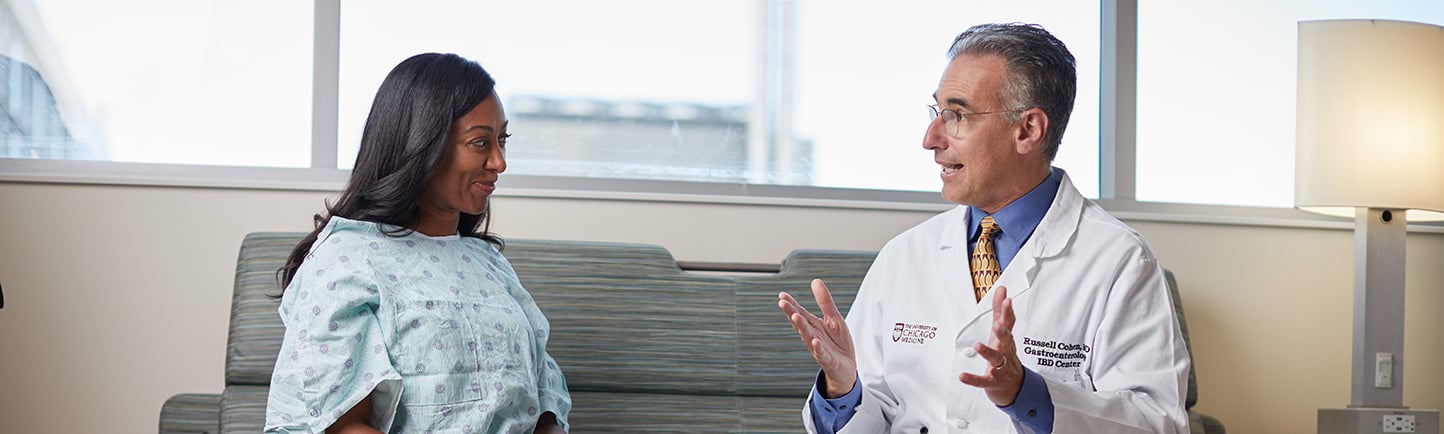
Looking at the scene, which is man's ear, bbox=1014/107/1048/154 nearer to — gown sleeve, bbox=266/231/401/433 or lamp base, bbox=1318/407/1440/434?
gown sleeve, bbox=266/231/401/433

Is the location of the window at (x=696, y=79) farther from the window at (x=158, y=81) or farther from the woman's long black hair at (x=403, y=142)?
the woman's long black hair at (x=403, y=142)

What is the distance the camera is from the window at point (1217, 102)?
324cm

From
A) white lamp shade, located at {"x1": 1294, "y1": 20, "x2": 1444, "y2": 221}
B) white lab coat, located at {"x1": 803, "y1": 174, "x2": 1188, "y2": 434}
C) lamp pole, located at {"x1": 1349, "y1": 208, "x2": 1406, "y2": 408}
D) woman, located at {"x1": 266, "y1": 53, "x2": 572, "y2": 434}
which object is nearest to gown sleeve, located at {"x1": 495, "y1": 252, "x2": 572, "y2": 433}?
woman, located at {"x1": 266, "y1": 53, "x2": 572, "y2": 434}

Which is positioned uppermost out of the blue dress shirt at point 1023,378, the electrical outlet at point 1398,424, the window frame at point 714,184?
the window frame at point 714,184

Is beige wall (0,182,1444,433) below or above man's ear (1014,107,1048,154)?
below

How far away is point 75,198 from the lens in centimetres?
264

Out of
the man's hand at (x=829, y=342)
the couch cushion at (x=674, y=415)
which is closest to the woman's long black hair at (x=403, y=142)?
the man's hand at (x=829, y=342)

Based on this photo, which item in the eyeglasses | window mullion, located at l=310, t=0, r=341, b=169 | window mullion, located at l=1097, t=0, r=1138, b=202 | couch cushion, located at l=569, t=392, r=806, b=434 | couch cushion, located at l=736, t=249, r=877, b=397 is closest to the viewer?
the eyeglasses

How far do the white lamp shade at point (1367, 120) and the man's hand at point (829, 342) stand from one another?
5.62 ft

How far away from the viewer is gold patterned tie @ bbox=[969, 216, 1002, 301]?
1.78 metres

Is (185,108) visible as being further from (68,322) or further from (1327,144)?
(1327,144)

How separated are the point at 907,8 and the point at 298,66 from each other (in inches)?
59.7

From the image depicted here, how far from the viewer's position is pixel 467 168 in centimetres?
188

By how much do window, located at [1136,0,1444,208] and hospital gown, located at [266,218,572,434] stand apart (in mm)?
2018
